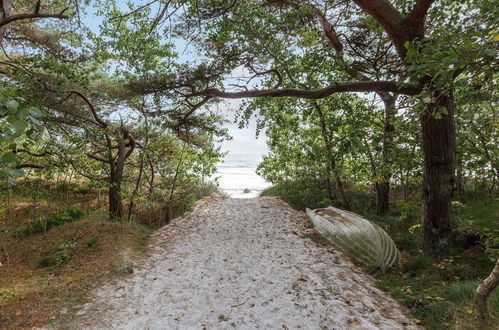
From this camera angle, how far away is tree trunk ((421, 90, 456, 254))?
5.56 meters

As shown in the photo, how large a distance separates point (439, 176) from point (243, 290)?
182 inches

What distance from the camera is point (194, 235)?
27.8 feet

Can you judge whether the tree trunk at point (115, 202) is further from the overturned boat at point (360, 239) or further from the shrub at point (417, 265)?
the shrub at point (417, 265)

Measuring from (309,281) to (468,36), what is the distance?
177 inches

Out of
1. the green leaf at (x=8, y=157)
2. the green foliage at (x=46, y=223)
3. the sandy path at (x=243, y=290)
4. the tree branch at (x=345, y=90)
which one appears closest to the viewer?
the green leaf at (x=8, y=157)

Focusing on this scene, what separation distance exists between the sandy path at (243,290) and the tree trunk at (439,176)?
1.85 m

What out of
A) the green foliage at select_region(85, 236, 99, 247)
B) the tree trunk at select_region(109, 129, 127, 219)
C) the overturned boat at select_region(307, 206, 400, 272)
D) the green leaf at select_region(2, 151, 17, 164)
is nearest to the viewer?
the green leaf at select_region(2, 151, 17, 164)

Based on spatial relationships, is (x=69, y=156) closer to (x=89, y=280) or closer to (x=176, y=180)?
(x=89, y=280)

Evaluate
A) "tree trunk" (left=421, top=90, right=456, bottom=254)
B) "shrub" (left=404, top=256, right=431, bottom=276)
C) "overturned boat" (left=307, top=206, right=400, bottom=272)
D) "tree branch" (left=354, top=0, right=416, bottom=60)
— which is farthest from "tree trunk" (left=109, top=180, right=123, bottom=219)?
"tree trunk" (left=421, top=90, right=456, bottom=254)

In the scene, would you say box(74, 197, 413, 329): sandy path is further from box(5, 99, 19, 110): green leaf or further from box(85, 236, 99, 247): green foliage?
box(5, 99, 19, 110): green leaf

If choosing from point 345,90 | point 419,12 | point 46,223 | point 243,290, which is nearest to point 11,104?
point 243,290

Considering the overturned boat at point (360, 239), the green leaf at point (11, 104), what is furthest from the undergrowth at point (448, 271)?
the green leaf at point (11, 104)

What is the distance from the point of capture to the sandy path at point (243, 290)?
3943 mm

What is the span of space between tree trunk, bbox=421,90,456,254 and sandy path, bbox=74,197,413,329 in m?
1.85
